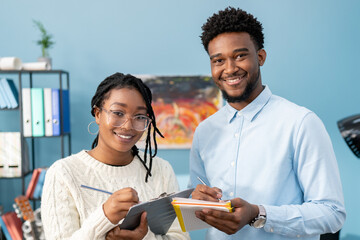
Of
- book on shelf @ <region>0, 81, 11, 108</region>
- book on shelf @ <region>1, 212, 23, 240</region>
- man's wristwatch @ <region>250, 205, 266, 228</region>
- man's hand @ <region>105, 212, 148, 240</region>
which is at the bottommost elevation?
book on shelf @ <region>1, 212, 23, 240</region>

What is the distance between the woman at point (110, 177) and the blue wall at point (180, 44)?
1825 mm

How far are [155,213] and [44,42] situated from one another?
2251mm

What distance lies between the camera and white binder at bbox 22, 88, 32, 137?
276 cm

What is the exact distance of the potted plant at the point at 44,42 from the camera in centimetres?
287

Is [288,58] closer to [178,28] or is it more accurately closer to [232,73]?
[178,28]

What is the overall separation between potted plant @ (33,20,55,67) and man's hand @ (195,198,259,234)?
225 centimetres

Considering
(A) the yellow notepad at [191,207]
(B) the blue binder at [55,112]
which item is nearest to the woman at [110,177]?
(A) the yellow notepad at [191,207]

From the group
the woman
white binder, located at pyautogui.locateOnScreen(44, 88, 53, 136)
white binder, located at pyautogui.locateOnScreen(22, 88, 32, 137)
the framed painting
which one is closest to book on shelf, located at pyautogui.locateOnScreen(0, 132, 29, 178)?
white binder, located at pyautogui.locateOnScreen(22, 88, 32, 137)

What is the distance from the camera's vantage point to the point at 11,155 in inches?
109

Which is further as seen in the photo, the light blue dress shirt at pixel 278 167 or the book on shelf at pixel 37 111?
the book on shelf at pixel 37 111

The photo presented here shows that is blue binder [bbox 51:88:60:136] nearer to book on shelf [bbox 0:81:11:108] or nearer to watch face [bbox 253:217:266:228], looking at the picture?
book on shelf [bbox 0:81:11:108]

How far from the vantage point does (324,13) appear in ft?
10.0

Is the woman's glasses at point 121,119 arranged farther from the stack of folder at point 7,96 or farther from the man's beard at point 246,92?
the stack of folder at point 7,96

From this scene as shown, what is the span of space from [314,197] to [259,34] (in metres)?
0.63
